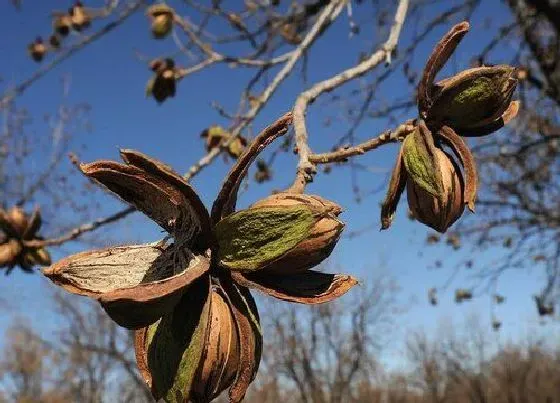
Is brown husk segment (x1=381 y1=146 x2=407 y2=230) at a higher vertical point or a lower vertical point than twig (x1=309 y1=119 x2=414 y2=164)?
lower

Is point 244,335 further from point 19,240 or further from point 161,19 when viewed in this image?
point 161,19

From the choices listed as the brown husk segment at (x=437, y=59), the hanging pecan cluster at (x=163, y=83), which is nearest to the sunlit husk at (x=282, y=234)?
the brown husk segment at (x=437, y=59)

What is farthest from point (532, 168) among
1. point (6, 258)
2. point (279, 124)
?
point (279, 124)

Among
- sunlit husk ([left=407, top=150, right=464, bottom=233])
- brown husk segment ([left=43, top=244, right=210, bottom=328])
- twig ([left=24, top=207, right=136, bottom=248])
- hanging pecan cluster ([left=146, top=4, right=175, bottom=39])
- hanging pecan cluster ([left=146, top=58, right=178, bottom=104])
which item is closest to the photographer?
brown husk segment ([left=43, top=244, right=210, bottom=328])

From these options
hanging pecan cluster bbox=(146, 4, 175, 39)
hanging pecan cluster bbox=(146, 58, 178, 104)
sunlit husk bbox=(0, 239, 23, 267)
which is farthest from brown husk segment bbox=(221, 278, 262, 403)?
hanging pecan cluster bbox=(146, 4, 175, 39)

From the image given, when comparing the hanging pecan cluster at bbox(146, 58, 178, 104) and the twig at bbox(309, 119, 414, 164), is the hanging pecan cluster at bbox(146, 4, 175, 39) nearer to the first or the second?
the hanging pecan cluster at bbox(146, 58, 178, 104)

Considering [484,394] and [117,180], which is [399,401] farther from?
[117,180]
